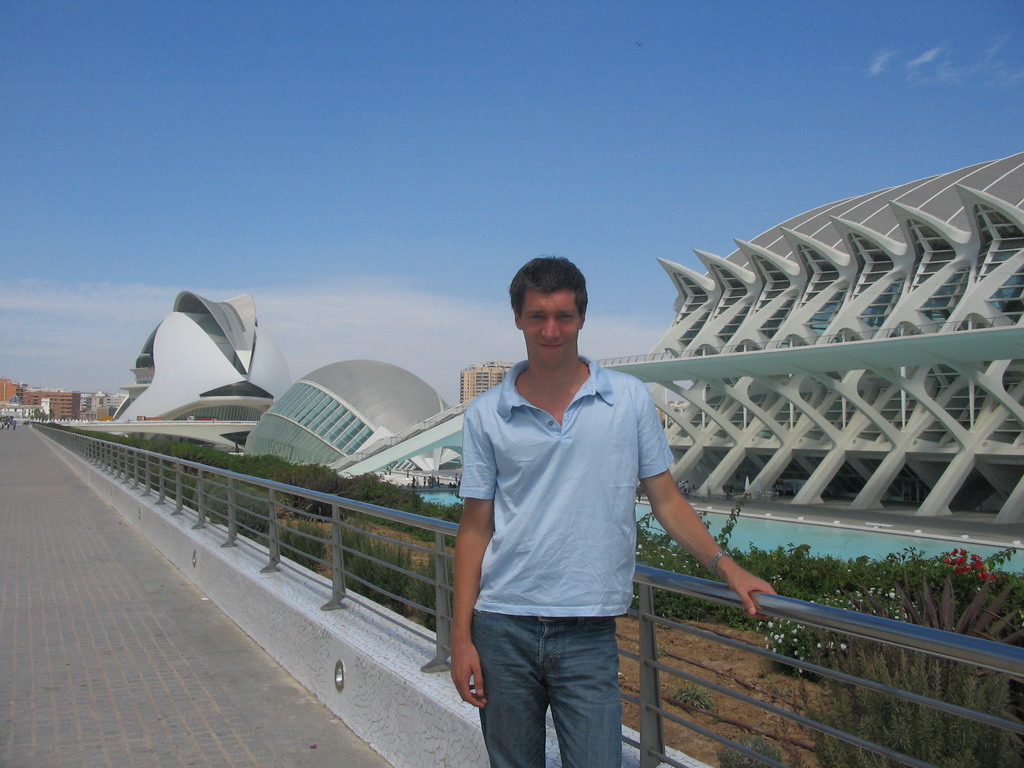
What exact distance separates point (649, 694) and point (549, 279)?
4.81 ft

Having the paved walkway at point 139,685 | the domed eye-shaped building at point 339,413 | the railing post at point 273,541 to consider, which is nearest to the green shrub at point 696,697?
the paved walkway at point 139,685

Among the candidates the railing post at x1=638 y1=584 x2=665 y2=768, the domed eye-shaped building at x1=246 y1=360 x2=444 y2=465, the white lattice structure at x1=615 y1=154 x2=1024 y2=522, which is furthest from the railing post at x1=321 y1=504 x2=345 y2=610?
the domed eye-shaped building at x1=246 y1=360 x2=444 y2=465

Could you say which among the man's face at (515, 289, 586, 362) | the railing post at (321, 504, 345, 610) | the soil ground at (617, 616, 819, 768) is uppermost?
the man's face at (515, 289, 586, 362)

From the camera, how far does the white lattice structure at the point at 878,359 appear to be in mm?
27547

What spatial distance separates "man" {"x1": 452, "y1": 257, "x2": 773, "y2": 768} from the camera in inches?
86.2

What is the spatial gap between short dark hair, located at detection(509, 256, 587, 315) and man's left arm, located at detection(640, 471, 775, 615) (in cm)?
52

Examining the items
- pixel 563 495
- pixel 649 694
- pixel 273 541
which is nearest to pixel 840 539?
pixel 273 541

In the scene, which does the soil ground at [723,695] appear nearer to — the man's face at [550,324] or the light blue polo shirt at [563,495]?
the light blue polo shirt at [563,495]

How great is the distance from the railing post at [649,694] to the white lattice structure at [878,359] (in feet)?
77.5

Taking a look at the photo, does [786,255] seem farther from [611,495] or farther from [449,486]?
[611,495]

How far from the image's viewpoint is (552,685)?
223 centimetres

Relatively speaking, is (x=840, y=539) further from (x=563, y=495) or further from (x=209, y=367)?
(x=209, y=367)

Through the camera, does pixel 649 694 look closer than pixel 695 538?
No

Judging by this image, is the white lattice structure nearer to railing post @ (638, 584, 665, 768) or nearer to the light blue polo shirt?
railing post @ (638, 584, 665, 768)
